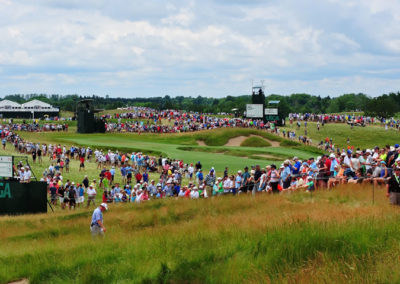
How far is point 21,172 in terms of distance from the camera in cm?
2747

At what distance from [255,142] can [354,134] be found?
1910 centimetres

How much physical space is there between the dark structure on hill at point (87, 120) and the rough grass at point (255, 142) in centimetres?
2124

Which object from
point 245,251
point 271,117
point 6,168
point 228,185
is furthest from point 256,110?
point 245,251

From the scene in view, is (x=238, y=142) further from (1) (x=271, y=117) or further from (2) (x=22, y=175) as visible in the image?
(2) (x=22, y=175)

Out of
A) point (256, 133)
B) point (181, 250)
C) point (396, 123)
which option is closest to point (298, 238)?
point (181, 250)

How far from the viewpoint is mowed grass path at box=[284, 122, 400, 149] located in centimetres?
7121

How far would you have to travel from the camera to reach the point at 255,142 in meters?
66.2

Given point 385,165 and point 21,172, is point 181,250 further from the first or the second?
point 21,172

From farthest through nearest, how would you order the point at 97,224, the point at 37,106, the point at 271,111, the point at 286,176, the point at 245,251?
1. the point at 37,106
2. the point at 271,111
3. the point at 286,176
4. the point at 97,224
5. the point at 245,251

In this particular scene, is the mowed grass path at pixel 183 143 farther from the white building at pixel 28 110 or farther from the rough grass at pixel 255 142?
the white building at pixel 28 110

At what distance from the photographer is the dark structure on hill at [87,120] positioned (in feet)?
236

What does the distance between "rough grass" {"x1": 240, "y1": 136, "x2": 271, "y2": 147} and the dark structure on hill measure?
836 inches

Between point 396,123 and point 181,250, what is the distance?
251 ft

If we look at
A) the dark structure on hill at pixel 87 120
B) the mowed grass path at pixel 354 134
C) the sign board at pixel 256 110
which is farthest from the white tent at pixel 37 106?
the mowed grass path at pixel 354 134
